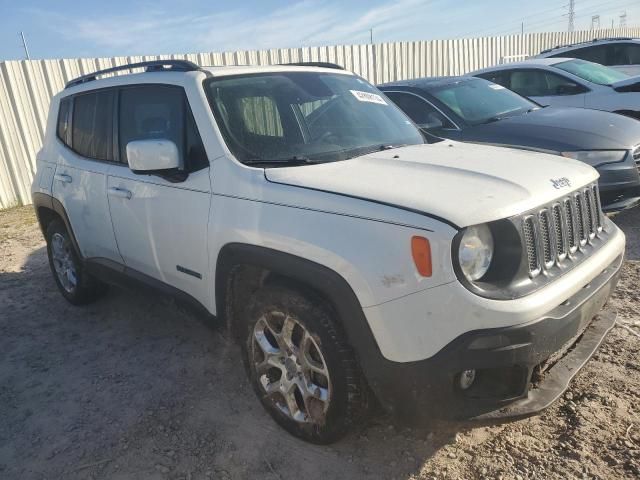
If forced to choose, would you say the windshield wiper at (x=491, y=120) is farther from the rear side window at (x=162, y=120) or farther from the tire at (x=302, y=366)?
the tire at (x=302, y=366)

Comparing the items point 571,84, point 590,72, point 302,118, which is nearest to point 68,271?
point 302,118

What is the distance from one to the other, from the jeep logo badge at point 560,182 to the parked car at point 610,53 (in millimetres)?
8795

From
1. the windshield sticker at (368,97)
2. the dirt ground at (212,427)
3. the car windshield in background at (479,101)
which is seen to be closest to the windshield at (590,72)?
the car windshield in background at (479,101)

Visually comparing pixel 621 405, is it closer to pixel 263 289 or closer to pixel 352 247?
pixel 352 247

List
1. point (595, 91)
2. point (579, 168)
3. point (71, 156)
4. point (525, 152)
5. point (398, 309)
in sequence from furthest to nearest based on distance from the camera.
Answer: point (595, 91)
point (71, 156)
point (525, 152)
point (579, 168)
point (398, 309)

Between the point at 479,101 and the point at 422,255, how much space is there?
15.7 feet

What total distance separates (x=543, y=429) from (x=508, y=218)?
124 centimetres

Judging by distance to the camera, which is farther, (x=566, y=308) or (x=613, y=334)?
(x=613, y=334)

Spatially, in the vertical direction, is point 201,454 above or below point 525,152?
below

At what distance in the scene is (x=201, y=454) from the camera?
8.87ft

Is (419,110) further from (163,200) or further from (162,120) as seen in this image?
(163,200)

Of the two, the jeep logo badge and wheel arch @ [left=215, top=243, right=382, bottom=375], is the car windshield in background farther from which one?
wheel arch @ [left=215, top=243, right=382, bottom=375]

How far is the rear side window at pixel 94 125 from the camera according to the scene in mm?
3867

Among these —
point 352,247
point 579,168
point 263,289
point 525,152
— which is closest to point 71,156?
point 263,289
